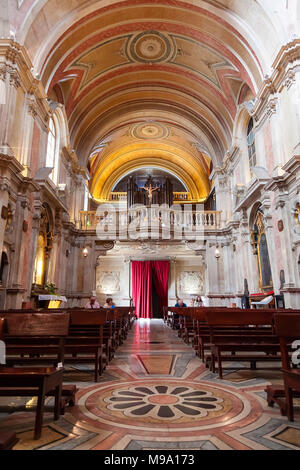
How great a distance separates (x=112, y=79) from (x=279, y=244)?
399 inches

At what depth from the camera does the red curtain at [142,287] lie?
16.8 meters

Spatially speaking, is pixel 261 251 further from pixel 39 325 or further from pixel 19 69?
pixel 19 69

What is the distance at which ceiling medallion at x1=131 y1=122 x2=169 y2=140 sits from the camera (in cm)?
1725

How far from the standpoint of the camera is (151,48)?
1221cm

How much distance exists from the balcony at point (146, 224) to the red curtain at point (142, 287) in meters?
3.99

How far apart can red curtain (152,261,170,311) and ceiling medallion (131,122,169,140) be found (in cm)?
762

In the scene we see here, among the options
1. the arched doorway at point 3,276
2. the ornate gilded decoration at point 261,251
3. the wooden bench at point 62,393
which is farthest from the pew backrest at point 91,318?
the ornate gilded decoration at point 261,251

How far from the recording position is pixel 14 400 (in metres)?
2.79

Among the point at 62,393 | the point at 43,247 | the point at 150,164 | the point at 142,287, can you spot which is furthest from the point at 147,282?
the point at 62,393

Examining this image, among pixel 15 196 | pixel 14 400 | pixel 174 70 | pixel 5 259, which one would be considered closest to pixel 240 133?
pixel 174 70

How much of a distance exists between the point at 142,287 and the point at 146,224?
193 inches

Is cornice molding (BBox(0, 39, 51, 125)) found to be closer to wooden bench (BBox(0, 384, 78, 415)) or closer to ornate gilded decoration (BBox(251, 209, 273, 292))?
wooden bench (BBox(0, 384, 78, 415))

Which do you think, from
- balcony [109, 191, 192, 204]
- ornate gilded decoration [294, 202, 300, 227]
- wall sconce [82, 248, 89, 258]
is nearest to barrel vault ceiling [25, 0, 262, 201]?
balcony [109, 191, 192, 204]
